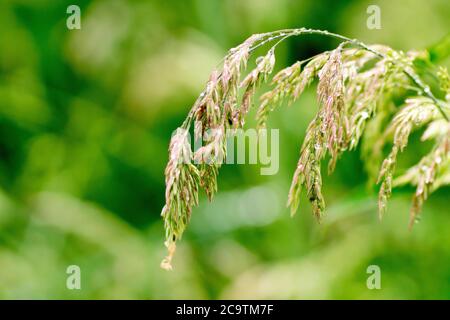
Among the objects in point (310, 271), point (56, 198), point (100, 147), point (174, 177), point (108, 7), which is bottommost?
point (174, 177)

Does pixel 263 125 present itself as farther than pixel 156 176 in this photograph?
No

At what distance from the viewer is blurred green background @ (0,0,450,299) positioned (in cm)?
290

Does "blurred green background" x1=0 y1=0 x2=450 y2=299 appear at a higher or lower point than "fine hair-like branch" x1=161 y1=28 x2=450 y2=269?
higher

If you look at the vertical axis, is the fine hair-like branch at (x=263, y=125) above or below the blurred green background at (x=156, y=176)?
below

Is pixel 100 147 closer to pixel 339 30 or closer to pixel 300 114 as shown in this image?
pixel 300 114

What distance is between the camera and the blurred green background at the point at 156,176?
2.90 meters

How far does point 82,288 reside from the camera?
2912 mm

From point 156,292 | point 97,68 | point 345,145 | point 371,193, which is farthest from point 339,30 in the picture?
point 345,145

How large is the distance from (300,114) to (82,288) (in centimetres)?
135

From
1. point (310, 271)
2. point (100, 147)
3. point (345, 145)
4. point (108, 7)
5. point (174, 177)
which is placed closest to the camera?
point (174, 177)

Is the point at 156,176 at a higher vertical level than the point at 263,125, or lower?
higher

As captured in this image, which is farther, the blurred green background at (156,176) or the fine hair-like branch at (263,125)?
the blurred green background at (156,176)

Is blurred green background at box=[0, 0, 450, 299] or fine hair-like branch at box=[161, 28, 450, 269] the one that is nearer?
fine hair-like branch at box=[161, 28, 450, 269]

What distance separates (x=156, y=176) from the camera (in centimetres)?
A: 362
